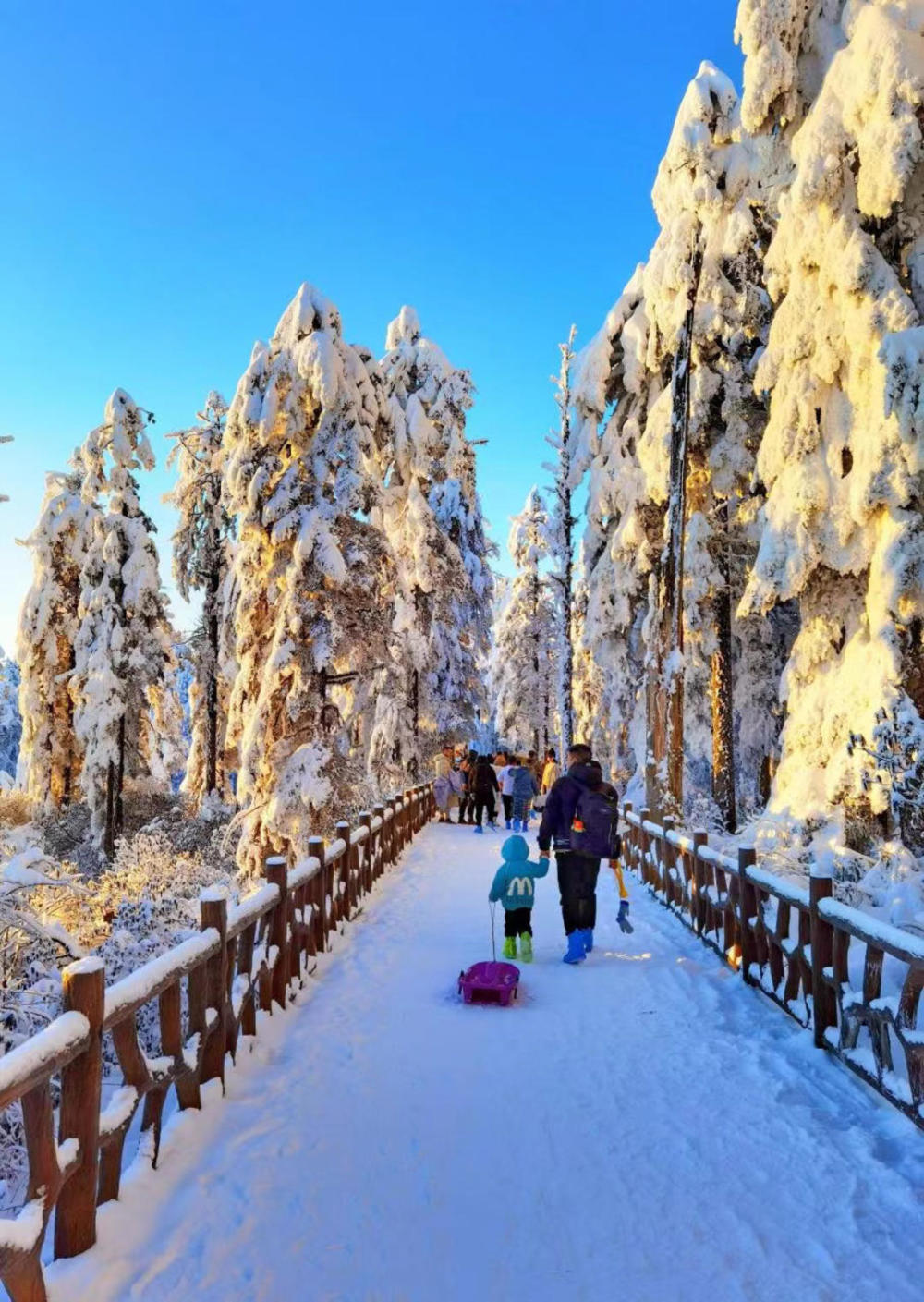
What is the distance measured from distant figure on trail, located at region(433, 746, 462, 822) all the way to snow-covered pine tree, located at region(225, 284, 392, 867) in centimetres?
722

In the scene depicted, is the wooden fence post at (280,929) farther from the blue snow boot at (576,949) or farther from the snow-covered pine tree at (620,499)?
Answer: the snow-covered pine tree at (620,499)

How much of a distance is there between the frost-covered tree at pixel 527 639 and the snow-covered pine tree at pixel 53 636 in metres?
27.3

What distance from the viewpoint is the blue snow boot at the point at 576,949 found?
359 inches

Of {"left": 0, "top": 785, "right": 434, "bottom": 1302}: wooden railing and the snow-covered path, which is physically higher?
{"left": 0, "top": 785, "right": 434, "bottom": 1302}: wooden railing

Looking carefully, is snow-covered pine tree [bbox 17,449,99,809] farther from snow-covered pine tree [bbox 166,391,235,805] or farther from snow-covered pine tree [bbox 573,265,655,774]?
snow-covered pine tree [bbox 573,265,655,774]

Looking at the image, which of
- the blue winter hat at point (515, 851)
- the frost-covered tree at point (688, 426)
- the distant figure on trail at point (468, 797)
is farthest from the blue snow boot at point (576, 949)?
the distant figure on trail at point (468, 797)

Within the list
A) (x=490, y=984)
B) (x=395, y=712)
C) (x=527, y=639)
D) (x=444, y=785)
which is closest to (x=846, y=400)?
(x=490, y=984)

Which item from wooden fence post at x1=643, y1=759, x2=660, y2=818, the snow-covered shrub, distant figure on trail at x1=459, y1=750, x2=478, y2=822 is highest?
the snow-covered shrub

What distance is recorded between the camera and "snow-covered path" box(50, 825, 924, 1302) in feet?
12.0

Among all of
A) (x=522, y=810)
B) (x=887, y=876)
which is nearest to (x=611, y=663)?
(x=522, y=810)

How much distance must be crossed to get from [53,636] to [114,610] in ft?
13.8

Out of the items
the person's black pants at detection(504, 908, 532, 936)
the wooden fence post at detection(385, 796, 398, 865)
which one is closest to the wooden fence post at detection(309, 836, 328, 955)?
the person's black pants at detection(504, 908, 532, 936)

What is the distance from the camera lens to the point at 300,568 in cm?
1686

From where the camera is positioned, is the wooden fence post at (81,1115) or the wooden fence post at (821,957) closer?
the wooden fence post at (81,1115)
